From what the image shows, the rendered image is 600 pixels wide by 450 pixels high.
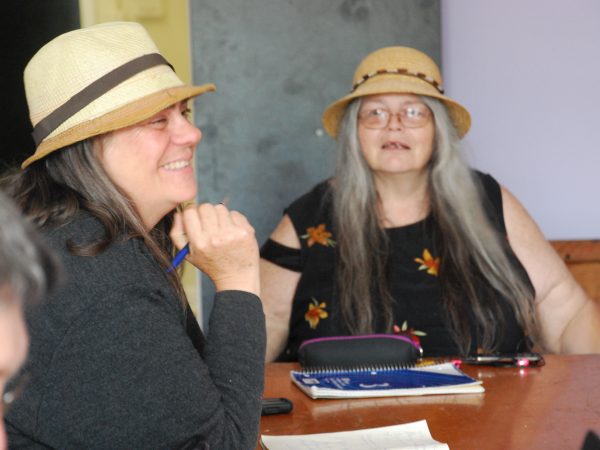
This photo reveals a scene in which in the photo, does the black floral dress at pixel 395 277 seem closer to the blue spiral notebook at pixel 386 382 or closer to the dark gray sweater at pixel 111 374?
the blue spiral notebook at pixel 386 382

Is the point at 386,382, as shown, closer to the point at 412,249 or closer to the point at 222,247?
the point at 222,247

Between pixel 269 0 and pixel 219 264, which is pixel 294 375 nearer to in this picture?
pixel 219 264

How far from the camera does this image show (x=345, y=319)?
2906 mm

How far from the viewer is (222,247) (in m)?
1.77

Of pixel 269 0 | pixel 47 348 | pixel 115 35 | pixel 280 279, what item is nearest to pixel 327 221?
pixel 280 279

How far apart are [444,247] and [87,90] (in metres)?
1.51

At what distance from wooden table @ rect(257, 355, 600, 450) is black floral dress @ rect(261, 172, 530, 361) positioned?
67 centimetres

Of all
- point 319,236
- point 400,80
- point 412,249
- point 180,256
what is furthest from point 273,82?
point 180,256

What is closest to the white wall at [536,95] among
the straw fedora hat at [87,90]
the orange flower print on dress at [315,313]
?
the orange flower print on dress at [315,313]

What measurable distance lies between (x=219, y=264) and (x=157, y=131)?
0.28 meters

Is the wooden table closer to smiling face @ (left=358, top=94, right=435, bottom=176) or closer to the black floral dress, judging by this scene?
the black floral dress

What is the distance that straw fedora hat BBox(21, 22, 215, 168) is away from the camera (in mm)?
1731

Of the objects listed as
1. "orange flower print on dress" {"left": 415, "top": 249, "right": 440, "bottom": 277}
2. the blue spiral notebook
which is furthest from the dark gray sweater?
"orange flower print on dress" {"left": 415, "top": 249, "right": 440, "bottom": 277}

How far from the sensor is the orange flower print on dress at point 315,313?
9.75 ft
